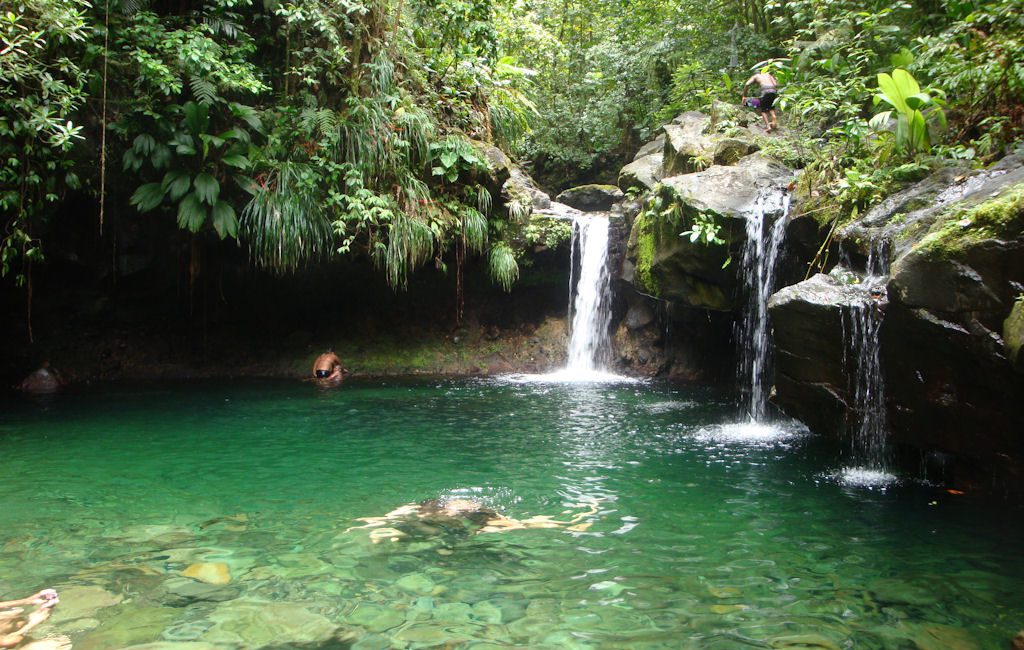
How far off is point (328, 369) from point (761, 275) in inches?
302

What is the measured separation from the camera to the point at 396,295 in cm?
1402

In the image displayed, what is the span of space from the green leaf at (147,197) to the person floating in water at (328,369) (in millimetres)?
4169

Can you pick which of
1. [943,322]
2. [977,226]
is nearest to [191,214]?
[943,322]

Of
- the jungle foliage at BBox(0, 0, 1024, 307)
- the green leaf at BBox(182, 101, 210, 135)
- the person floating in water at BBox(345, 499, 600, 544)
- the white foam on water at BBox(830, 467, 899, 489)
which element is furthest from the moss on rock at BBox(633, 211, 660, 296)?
the green leaf at BBox(182, 101, 210, 135)

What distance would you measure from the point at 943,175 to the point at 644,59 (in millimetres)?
12080

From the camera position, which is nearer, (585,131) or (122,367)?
(122,367)

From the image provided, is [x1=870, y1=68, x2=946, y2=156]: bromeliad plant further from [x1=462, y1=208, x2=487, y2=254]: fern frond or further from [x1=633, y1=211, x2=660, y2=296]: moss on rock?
[x1=462, y1=208, x2=487, y2=254]: fern frond

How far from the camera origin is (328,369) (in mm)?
12680

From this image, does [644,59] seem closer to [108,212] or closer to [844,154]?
[844,154]

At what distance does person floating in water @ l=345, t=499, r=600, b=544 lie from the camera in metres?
4.87

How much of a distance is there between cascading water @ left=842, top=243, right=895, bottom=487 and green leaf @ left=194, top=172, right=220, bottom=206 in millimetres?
7960

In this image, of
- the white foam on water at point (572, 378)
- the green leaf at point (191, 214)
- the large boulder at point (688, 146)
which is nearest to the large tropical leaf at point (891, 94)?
the large boulder at point (688, 146)

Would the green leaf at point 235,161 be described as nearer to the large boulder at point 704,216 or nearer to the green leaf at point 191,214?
the green leaf at point 191,214

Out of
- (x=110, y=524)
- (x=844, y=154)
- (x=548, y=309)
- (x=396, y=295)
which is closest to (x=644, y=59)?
(x=548, y=309)
